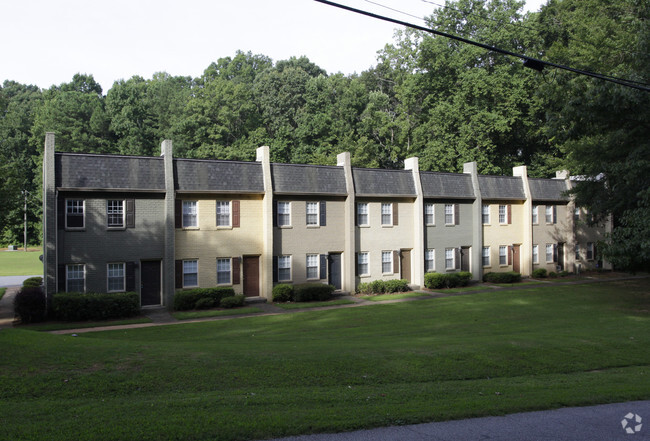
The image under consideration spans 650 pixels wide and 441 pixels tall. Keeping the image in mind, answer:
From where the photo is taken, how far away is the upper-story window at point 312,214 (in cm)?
2991

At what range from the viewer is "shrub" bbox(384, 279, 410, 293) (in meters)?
31.0

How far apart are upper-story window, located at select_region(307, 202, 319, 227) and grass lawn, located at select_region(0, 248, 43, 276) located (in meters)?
28.7

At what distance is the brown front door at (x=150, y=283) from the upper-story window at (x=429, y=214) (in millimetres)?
17780

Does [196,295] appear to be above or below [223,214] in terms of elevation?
below

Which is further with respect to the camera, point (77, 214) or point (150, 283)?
point (150, 283)

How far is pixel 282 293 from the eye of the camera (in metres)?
27.8

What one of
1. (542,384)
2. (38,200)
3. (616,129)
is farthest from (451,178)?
(38,200)

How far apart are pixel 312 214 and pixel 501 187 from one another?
52.0ft

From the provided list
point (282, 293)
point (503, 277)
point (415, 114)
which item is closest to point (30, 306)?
point (282, 293)

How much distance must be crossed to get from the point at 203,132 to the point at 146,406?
49.7 meters

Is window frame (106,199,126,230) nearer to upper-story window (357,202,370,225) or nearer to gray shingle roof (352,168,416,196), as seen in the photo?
gray shingle roof (352,168,416,196)

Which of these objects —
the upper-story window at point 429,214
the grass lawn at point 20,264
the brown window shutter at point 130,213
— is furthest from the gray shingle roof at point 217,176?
the grass lawn at point 20,264

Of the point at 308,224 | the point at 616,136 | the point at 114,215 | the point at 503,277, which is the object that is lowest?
the point at 503,277

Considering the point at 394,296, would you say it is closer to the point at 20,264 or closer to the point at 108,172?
the point at 108,172
